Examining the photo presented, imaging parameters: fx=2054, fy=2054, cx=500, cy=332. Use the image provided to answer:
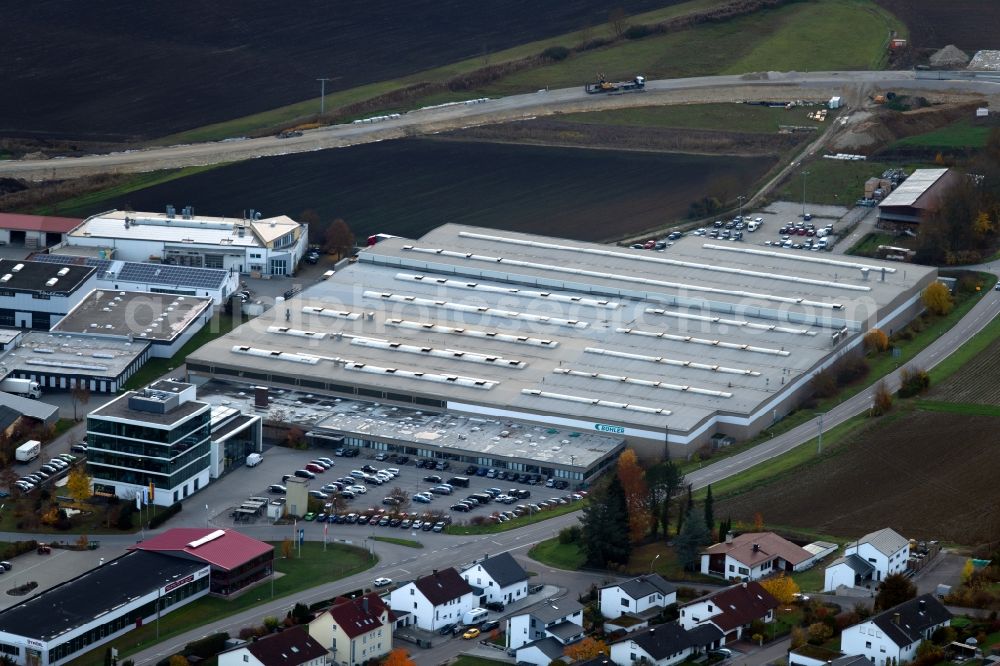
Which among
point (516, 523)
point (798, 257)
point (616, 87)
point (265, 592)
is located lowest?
point (265, 592)

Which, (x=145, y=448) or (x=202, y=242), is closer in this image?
(x=145, y=448)

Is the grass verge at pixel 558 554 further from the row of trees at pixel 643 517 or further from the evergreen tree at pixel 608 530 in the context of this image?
the evergreen tree at pixel 608 530

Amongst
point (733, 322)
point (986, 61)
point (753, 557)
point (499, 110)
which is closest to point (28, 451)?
point (753, 557)

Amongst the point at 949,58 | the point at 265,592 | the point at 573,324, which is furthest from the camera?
the point at 949,58

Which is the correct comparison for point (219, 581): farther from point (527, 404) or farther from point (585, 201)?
point (585, 201)

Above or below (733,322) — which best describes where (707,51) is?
above

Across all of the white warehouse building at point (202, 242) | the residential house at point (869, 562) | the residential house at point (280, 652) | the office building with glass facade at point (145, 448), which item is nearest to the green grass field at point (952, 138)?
the white warehouse building at point (202, 242)

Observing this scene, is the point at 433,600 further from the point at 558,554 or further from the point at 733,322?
the point at 733,322
